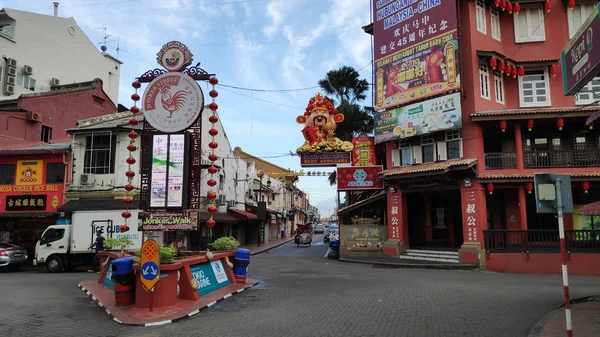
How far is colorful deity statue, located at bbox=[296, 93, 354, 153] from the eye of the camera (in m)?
23.2

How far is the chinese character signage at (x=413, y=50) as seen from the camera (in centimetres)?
2033

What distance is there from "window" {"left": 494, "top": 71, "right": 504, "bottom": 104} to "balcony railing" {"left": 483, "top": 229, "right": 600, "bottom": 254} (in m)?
6.94

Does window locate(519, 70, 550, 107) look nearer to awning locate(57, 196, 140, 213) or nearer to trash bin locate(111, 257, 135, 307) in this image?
trash bin locate(111, 257, 135, 307)

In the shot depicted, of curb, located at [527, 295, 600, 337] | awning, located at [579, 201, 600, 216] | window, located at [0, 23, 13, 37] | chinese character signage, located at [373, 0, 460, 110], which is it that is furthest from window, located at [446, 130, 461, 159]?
window, located at [0, 23, 13, 37]

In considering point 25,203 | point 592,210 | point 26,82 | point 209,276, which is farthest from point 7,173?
point 592,210

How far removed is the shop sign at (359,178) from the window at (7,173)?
19.5 metres

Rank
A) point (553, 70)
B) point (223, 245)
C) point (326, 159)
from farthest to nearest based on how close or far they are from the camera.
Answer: point (326, 159) → point (553, 70) → point (223, 245)

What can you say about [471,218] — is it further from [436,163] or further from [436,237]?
[436,237]

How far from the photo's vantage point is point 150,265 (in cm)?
895

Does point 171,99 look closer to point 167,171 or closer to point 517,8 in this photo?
point 167,171

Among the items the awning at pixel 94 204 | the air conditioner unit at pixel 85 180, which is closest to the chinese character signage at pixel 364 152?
the awning at pixel 94 204

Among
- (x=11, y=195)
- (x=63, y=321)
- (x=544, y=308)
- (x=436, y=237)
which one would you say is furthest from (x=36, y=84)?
(x=544, y=308)

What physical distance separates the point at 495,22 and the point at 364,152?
32.5 feet

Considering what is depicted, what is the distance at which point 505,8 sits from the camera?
69.3 ft
